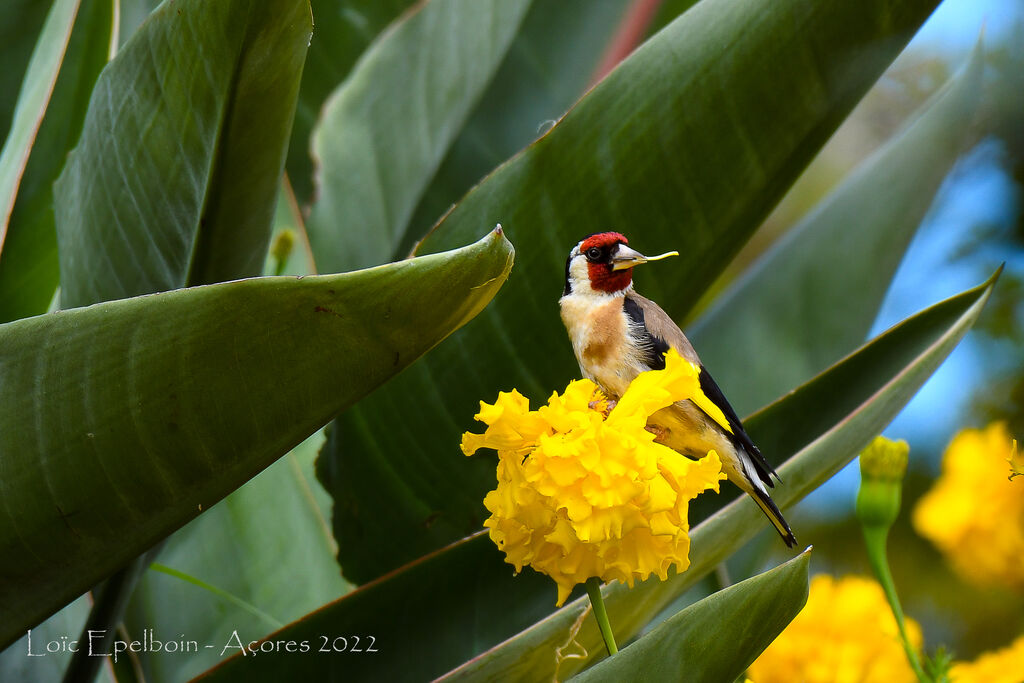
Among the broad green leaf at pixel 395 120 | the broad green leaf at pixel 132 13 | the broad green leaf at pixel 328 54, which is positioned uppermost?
the broad green leaf at pixel 132 13

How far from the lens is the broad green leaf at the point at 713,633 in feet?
1.67

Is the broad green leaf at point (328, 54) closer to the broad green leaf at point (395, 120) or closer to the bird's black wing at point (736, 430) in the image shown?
the broad green leaf at point (395, 120)

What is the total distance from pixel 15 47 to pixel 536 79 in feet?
2.16

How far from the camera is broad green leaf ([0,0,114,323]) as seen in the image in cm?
107

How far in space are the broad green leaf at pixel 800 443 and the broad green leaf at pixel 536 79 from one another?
0.64 metres

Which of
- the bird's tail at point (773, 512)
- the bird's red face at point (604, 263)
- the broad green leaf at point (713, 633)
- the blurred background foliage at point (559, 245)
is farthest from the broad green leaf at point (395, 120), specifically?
the broad green leaf at point (713, 633)

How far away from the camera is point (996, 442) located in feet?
3.97

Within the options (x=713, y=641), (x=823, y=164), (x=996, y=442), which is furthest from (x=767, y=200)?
(x=823, y=164)

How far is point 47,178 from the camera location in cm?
118

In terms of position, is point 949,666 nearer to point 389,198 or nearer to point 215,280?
point 215,280

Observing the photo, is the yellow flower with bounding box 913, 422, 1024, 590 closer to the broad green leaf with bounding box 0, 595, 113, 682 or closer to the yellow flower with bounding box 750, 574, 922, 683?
the yellow flower with bounding box 750, 574, 922, 683

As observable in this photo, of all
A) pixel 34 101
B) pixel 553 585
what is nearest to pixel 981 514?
pixel 553 585

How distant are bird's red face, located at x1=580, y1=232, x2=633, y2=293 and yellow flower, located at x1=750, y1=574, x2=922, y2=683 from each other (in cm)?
43

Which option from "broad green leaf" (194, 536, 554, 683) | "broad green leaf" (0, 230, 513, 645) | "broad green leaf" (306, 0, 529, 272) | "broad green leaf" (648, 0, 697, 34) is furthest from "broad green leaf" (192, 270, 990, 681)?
"broad green leaf" (648, 0, 697, 34)
